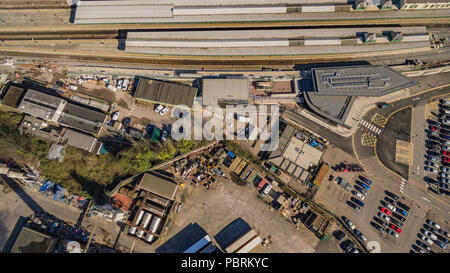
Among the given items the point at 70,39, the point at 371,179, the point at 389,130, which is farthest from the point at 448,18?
the point at 70,39

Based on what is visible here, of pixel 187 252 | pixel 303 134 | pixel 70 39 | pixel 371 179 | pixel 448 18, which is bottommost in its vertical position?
pixel 187 252

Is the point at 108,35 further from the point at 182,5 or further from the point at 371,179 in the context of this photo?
the point at 371,179

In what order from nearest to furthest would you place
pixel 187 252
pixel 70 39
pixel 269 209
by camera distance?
1. pixel 187 252
2. pixel 269 209
3. pixel 70 39

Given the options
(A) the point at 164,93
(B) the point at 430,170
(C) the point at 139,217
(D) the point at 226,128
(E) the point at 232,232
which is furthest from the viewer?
(D) the point at 226,128

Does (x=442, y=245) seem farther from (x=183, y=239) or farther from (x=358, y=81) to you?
(x=183, y=239)

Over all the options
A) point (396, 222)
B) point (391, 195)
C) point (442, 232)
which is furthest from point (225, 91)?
point (442, 232)

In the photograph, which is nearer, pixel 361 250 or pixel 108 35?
pixel 361 250

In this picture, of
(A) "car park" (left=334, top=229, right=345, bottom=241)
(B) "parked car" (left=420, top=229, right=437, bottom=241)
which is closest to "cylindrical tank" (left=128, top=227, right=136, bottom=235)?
(A) "car park" (left=334, top=229, right=345, bottom=241)
